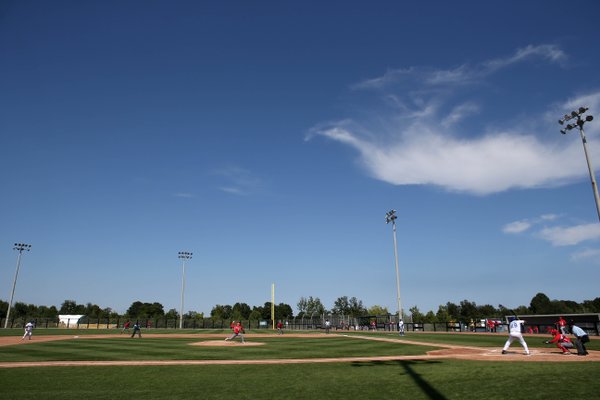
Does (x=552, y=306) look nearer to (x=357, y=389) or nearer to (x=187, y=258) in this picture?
(x=187, y=258)

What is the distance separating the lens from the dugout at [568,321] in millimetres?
35250

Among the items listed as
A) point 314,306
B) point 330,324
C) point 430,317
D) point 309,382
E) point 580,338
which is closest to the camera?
point 309,382

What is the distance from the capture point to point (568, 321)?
130 ft

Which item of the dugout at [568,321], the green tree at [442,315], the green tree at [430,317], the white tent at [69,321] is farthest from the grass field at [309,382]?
the green tree at [430,317]

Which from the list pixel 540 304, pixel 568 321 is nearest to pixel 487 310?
pixel 540 304

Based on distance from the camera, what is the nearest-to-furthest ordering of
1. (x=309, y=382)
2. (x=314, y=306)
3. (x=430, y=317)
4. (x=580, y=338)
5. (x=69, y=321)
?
(x=309, y=382) < (x=580, y=338) < (x=69, y=321) < (x=430, y=317) < (x=314, y=306)

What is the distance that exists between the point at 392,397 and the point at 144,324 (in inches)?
2945

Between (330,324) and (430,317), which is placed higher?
(430,317)

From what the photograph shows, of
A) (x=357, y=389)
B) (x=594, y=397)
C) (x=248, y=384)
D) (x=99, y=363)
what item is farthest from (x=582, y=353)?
(x=99, y=363)

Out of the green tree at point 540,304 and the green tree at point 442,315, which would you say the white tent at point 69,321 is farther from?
the green tree at point 540,304

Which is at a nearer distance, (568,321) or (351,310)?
(568,321)

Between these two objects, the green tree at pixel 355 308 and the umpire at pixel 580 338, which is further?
the green tree at pixel 355 308

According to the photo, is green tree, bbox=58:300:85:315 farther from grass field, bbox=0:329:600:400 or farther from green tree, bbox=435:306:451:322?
grass field, bbox=0:329:600:400

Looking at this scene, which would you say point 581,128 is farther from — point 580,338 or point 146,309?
point 146,309
